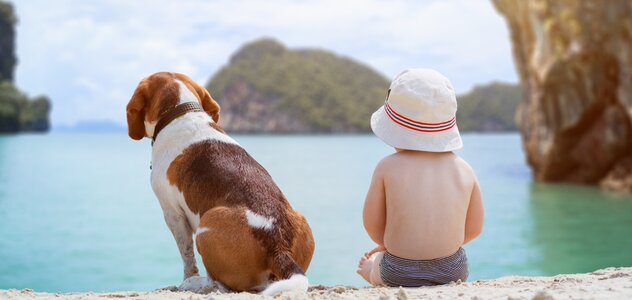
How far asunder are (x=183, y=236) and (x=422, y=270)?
147cm

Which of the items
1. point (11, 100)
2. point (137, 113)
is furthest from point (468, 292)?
point (11, 100)

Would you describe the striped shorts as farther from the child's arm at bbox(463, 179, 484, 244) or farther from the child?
the child's arm at bbox(463, 179, 484, 244)

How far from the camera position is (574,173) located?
23.6 m

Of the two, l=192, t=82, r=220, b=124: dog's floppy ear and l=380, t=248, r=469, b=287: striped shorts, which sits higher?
l=192, t=82, r=220, b=124: dog's floppy ear

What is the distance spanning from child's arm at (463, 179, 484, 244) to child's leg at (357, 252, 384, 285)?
0.55 metres

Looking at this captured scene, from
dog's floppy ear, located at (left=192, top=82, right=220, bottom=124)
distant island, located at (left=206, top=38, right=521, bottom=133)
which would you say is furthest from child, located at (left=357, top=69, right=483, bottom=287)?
distant island, located at (left=206, top=38, right=521, bottom=133)

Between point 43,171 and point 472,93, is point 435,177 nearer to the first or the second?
point 43,171

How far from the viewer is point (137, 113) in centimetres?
441

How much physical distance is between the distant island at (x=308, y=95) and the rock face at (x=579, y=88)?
83.4 metres

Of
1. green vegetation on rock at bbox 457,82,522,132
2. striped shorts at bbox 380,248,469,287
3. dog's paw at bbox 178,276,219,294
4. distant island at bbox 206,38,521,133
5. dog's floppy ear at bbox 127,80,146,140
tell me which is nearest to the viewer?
dog's paw at bbox 178,276,219,294

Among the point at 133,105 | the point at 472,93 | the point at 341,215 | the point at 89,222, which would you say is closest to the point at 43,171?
the point at 89,222

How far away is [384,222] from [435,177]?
16.6 inches

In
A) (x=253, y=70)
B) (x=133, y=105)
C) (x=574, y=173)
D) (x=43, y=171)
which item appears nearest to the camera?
(x=133, y=105)

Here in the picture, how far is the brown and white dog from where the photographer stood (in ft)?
11.9
